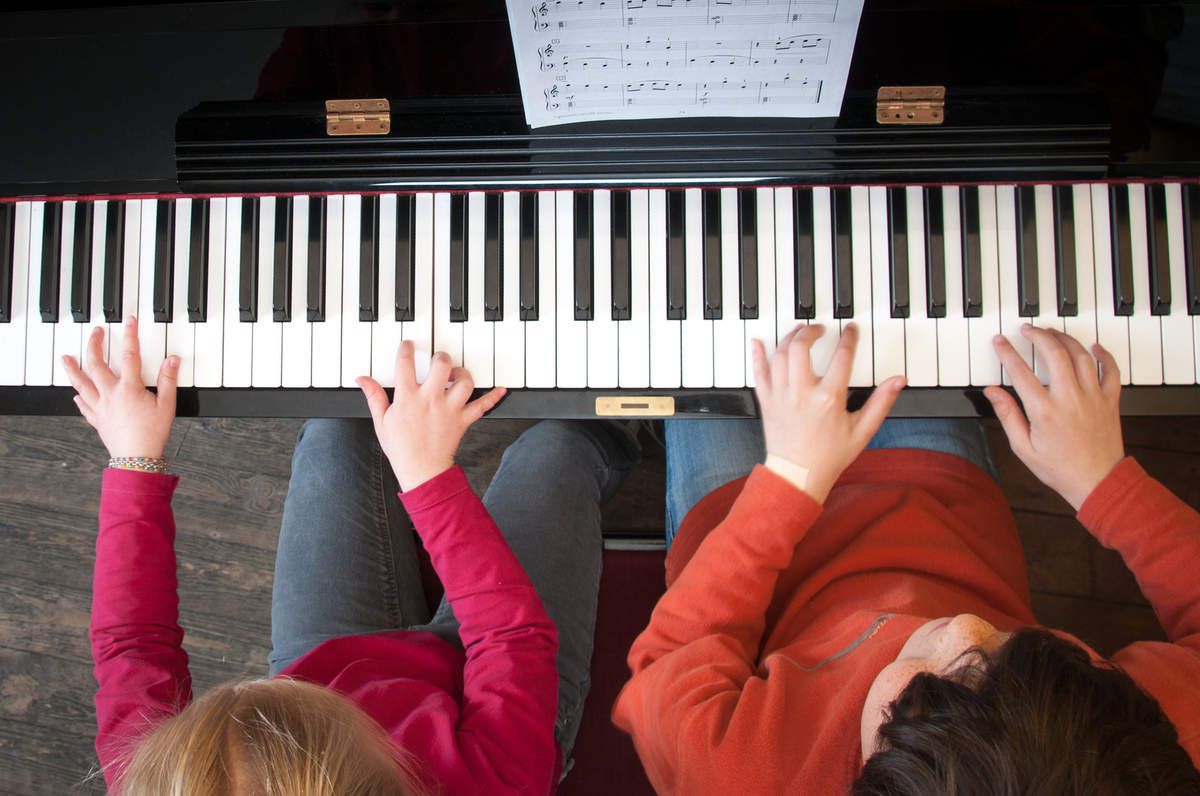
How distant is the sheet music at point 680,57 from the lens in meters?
0.98

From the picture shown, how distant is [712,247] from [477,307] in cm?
39

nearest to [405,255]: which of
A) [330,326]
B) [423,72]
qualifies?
[330,326]

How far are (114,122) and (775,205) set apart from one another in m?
1.04

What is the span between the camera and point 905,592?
1164 mm

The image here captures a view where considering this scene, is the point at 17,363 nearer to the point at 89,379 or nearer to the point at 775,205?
the point at 89,379

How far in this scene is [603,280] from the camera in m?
1.23

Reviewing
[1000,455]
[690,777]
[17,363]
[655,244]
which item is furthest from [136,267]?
[1000,455]

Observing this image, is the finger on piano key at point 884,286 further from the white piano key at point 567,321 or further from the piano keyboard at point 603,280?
the white piano key at point 567,321

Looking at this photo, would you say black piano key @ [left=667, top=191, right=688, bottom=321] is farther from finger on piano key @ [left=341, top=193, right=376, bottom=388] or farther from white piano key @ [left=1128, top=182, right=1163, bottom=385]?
white piano key @ [left=1128, top=182, right=1163, bottom=385]

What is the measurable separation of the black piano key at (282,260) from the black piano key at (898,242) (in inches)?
37.6

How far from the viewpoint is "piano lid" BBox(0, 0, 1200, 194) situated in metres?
1.12

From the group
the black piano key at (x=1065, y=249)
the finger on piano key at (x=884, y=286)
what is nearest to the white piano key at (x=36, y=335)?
the finger on piano key at (x=884, y=286)

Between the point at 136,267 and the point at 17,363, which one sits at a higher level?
the point at 136,267

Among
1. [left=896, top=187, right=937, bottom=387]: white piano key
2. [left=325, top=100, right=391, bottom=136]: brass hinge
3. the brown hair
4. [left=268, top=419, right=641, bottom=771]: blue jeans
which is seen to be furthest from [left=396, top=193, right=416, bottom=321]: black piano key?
the brown hair
